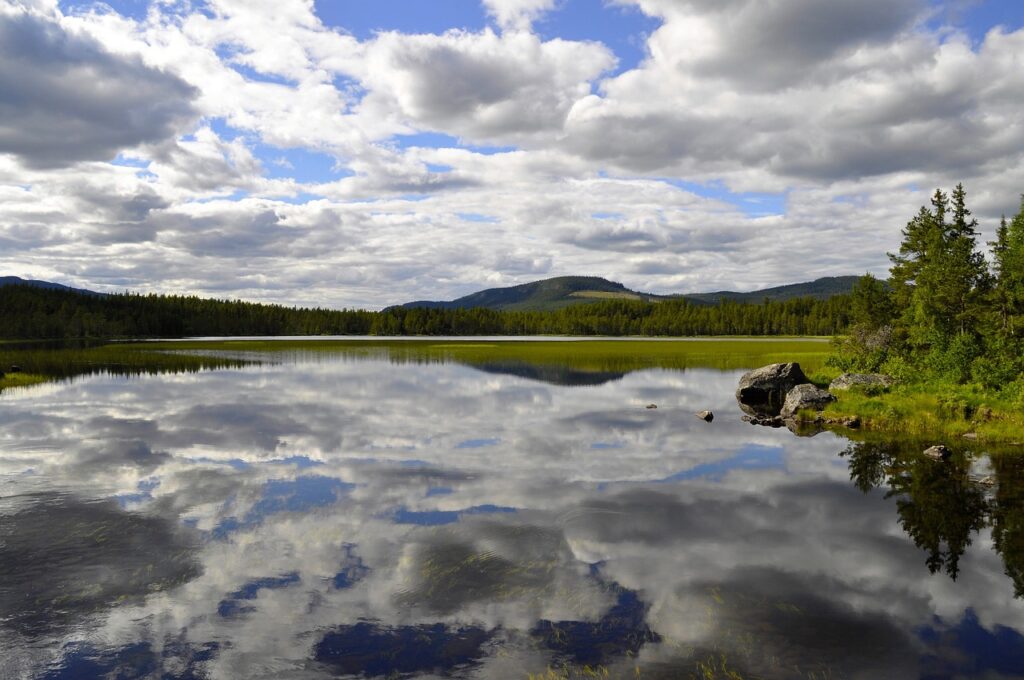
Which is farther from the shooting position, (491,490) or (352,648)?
(491,490)

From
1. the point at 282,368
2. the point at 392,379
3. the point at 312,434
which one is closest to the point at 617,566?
the point at 312,434

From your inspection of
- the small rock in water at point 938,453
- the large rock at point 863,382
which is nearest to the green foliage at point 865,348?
the large rock at point 863,382

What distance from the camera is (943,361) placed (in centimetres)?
4744

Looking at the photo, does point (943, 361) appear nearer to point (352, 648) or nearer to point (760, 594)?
point (760, 594)

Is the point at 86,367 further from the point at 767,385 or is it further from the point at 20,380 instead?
the point at 767,385

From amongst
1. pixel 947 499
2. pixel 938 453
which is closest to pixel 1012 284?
pixel 938 453

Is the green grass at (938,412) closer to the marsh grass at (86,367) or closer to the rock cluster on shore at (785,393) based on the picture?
the rock cluster on shore at (785,393)

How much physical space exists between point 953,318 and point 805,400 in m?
14.3

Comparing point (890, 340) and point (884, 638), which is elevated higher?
point (890, 340)

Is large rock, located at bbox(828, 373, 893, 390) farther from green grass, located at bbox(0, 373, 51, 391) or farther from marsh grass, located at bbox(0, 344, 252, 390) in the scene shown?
green grass, located at bbox(0, 373, 51, 391)

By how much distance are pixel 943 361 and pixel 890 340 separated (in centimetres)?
1350

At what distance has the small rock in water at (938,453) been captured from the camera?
30.9 metres

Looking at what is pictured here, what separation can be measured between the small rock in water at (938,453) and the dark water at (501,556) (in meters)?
0.55

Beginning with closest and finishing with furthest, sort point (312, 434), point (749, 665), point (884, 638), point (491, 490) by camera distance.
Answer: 1. point (749, 665)
2. point (884, 638)
3. point (491, 490)
4. point (312, 434)
